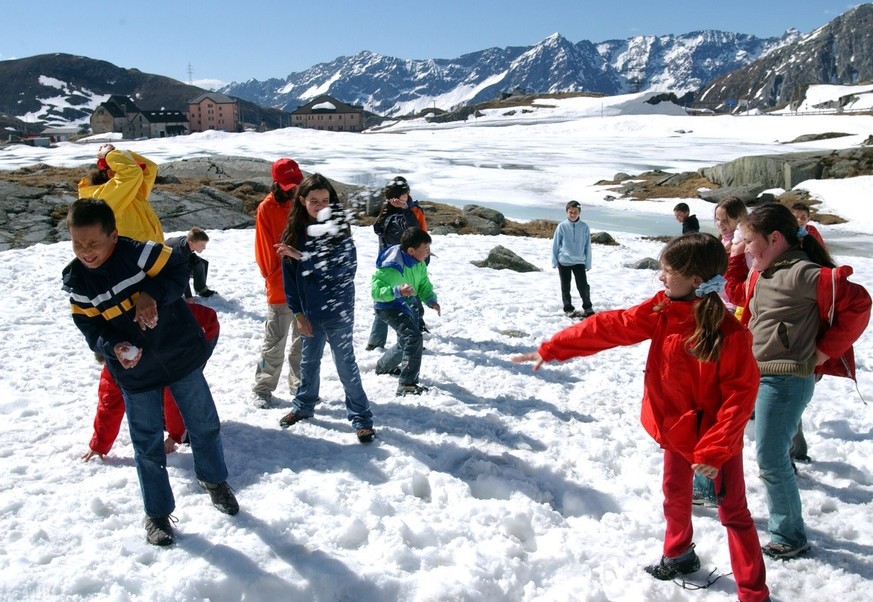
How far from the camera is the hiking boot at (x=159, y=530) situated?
3635 mm

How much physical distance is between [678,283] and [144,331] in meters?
2.71

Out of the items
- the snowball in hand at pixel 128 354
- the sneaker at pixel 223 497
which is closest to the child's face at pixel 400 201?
the sneaker at pixel 223 497

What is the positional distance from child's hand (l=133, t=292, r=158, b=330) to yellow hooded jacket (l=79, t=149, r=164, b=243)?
1.78 m

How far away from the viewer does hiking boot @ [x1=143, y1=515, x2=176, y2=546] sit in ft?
11.9

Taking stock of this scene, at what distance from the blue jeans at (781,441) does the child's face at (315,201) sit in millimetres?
3069

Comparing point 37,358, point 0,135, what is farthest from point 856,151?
point 0,135

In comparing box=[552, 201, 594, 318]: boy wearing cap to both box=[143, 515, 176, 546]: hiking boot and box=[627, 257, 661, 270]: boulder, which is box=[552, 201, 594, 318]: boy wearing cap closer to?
box=[627, 257, 661, 270]: boulder

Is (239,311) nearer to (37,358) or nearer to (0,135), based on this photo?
(37,358)

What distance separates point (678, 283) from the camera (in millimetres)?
3275

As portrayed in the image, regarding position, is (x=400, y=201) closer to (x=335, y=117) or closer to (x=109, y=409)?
(x=109, y=409)

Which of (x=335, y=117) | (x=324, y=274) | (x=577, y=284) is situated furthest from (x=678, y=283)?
(x=335, y=117)

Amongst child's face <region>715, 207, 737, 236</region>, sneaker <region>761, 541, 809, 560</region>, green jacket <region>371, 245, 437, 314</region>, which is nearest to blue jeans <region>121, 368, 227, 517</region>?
green jacket <region>371, 245, 437, 314</region>

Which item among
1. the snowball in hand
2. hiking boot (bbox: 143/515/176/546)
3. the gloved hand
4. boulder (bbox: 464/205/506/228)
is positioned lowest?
hiking boot (bbox: 143/515/176/546)

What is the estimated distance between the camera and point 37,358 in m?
6.94
